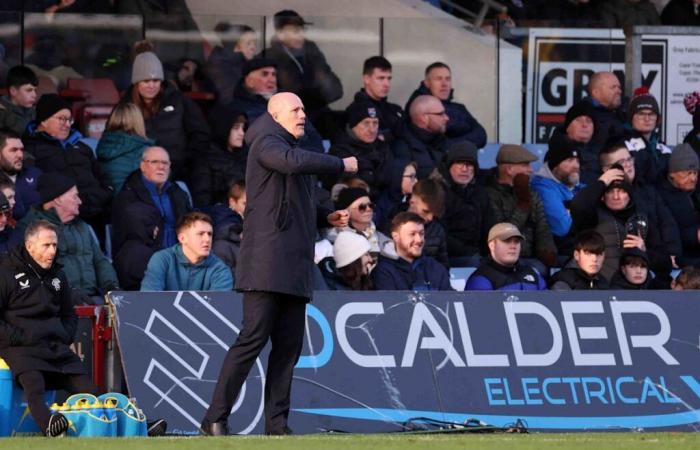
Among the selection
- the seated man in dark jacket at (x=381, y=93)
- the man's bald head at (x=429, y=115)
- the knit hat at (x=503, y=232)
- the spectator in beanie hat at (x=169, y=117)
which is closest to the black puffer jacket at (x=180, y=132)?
the spectator in beanie hat at (x=169, y=117)

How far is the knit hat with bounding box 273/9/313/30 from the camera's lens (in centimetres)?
1700

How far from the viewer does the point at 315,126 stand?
16688 mm

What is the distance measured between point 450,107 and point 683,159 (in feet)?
7.16

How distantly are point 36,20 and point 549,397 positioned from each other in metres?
6.39

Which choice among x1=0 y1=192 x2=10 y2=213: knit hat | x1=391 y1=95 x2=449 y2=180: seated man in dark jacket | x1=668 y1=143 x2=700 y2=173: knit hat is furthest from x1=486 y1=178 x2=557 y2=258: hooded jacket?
x1=0 y1=192 x2=10 y2=213: knit hat

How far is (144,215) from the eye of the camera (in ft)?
46.1

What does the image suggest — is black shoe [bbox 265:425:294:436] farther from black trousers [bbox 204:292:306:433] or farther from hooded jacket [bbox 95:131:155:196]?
hooded jacket [bbox 95:131:155:196]

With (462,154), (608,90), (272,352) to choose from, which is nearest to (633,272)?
(462,154)

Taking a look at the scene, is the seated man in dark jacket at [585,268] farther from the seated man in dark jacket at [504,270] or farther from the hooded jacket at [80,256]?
the hooded jacket at [80,256]

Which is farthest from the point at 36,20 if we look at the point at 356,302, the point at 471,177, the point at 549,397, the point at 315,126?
the point at 549,397

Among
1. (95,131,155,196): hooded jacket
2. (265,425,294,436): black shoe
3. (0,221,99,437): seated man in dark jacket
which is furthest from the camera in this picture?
(95,131,155,196): hooded jacket

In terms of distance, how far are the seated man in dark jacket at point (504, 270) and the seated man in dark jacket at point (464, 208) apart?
1198mm

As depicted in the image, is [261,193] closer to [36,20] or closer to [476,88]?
[36,20]

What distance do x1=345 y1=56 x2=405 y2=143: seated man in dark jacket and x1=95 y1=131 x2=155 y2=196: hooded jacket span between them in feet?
7.78
